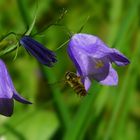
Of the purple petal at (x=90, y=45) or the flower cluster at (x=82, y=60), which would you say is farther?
the purple petal at (x=90, y=45)

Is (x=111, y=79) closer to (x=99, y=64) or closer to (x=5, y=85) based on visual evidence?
(x=99, y=64)

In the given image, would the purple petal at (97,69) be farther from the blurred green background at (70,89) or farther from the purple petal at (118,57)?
the blurred green background at (70,89)

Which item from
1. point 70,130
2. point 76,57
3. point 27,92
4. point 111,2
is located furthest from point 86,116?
point 111,2

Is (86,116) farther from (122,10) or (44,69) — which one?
(122,10)

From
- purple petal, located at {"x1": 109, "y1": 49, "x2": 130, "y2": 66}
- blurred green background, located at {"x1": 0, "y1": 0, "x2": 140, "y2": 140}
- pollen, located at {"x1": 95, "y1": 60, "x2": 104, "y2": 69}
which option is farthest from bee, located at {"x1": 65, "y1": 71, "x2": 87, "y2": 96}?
purple petal, located at {"x1": 109, "y1": 49, "x2": 130, "y2": 66}

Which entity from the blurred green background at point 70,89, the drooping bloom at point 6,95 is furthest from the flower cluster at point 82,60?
the blurred green background at point 70,89

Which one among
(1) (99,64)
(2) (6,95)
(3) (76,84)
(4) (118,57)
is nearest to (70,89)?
(3) (76,84)
